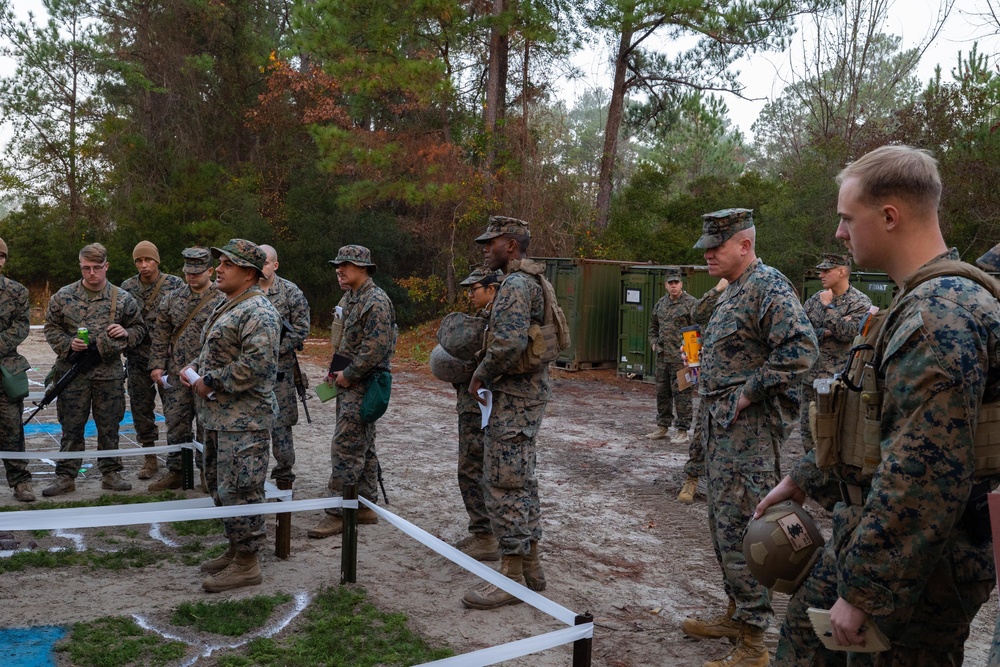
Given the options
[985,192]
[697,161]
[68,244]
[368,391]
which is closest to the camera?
[368,391]

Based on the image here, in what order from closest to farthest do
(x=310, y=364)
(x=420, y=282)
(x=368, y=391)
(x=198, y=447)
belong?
1. (x=368, y=391)
2. (x=198, y=447)
3. (x=310, y=364)
4. (x=420, y=282)

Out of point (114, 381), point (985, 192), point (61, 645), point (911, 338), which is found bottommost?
point (61, 645)

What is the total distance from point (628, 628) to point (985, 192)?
14.6 meters

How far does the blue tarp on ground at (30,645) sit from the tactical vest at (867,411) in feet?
12.5

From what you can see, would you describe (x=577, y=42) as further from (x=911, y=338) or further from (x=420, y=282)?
(x=911, y=338)

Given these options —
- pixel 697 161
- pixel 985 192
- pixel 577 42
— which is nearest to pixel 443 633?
pixel 985 192

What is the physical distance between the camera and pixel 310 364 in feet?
56.8

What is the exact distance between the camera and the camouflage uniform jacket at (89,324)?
722cm

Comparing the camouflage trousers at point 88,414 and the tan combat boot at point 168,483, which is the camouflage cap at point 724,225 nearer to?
the tan combat boot at point 168,483

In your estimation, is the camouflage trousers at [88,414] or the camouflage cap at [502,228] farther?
the camouflage trousers at [88,414]

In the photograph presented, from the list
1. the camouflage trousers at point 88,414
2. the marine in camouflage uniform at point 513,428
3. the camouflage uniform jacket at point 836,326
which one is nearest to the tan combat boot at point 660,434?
the camouflage uniform jacket at point 836,326

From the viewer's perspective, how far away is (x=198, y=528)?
6.32m

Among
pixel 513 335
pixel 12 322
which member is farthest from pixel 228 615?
pixel 12 322

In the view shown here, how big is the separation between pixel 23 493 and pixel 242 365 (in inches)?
130
